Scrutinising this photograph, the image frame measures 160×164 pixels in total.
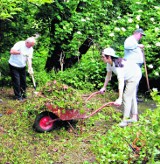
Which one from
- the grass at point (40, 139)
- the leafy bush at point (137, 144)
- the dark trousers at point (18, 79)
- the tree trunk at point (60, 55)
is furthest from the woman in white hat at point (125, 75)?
the tree trunk at point (60, 55)

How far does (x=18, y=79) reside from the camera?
780cm

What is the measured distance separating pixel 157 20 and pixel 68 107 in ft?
16.6

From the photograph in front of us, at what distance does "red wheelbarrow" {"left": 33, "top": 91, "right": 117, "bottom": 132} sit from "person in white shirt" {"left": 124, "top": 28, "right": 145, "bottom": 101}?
2.03 meters

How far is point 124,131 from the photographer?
389 cm

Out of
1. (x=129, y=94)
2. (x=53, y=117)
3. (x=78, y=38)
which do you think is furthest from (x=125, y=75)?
(x=78, y=38)

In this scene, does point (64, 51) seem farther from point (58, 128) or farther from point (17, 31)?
point (58, 128)

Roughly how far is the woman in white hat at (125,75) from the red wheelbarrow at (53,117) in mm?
543

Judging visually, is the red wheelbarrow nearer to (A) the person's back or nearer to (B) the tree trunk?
(A) the person's back

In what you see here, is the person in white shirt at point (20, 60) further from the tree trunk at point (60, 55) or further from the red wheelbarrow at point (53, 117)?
the tree trunk at point (60, 55)

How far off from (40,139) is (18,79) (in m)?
2.29

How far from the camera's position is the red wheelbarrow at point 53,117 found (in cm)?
587

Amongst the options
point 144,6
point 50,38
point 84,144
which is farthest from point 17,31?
point 84,144

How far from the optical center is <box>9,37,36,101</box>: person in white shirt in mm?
7441

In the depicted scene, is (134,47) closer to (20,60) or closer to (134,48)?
(134,48)
